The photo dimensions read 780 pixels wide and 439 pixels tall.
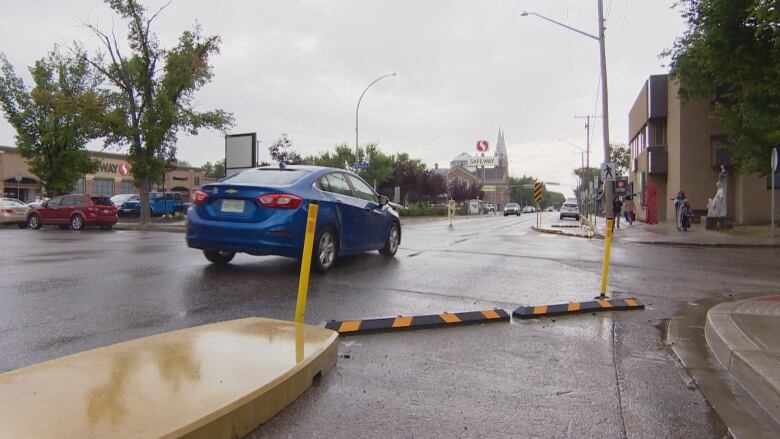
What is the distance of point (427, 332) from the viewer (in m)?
4.95

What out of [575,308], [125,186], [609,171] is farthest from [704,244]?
[125,186]

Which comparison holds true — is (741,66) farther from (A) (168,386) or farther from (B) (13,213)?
(B) (13,213)

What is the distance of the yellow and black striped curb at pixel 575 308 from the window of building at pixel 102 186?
6361 centimetres

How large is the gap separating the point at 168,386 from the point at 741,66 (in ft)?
Result: 75.3

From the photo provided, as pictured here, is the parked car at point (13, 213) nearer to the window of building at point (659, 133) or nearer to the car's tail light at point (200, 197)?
the car's tail light at point (200, 197)

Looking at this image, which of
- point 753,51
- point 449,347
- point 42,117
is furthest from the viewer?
point 42,117

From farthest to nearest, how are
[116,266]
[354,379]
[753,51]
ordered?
[753,51]
[116,266]
[354,379]

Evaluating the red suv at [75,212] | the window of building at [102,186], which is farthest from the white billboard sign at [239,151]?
the window of building at [102,186]

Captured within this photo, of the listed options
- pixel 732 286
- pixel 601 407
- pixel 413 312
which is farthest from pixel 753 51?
pixel 601 407

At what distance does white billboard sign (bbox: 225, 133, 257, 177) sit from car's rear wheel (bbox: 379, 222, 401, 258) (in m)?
10.3

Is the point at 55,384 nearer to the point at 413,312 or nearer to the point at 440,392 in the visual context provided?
the point at 440,392

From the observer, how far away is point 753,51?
2012 cm

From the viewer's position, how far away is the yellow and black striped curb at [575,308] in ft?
18.6

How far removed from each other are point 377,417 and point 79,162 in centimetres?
3704
